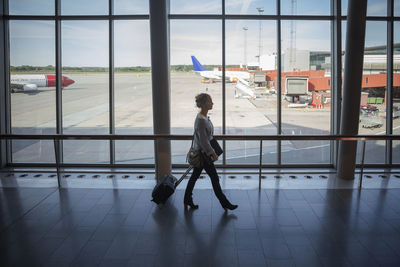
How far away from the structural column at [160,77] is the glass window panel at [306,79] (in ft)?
8.67

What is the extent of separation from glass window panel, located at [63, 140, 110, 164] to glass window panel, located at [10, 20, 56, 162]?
42 cm

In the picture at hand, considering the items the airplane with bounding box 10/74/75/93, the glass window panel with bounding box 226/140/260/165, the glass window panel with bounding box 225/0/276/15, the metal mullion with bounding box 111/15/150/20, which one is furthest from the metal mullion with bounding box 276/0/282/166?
the airplane with bounding box 10/74/75/93

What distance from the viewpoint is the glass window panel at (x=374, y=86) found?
7.79 m

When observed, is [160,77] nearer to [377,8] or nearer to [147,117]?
[147,117]

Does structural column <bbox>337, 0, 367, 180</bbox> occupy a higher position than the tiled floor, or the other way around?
structural column <bbox>337, 0, 367, 180</bbox>

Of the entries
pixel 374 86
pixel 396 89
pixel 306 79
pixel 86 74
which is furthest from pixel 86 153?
pixel 396 89

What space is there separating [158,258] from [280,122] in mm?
5111

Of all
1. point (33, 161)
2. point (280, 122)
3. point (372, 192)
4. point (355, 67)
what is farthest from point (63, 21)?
point (372, 192)

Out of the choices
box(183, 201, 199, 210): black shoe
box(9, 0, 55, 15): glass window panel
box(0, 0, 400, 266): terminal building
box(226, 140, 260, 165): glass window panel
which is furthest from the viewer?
box(226, 140, 260, 165): glass window panel

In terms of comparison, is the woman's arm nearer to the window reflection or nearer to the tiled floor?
the tiled floor

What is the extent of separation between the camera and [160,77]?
269 inches

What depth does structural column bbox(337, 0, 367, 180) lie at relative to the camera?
6.59 meters

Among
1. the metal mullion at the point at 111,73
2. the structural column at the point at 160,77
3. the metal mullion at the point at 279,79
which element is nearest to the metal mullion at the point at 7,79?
the metal mullion at the point at 111,73

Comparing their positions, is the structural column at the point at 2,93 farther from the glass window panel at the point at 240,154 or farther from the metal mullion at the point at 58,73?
the glass window panel at the point at 240,154
